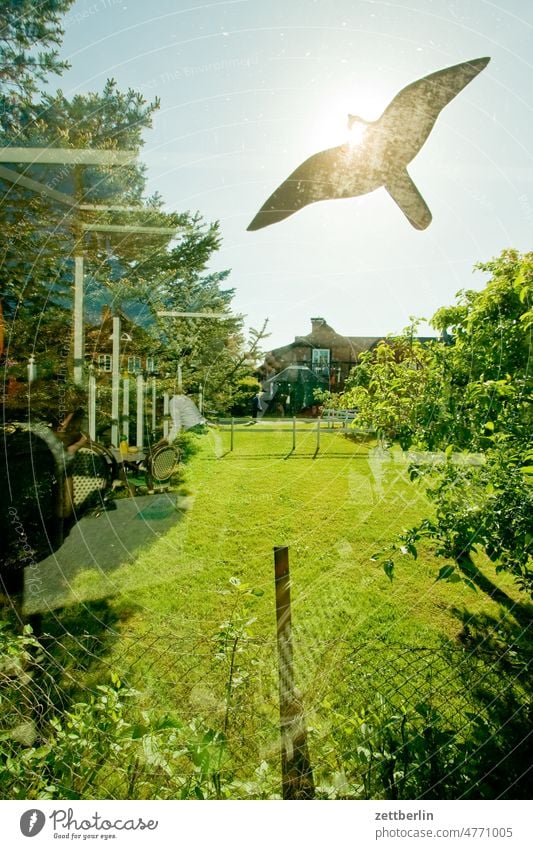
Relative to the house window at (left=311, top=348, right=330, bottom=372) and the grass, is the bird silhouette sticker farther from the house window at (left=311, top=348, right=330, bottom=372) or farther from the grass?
the grass

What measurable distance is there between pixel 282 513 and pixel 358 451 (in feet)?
0.97

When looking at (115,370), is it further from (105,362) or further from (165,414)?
Answer: (165,414)

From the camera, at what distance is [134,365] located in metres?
0.94

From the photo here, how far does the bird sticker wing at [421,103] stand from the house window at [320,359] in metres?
0.50

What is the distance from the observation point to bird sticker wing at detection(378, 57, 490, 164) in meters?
0.88

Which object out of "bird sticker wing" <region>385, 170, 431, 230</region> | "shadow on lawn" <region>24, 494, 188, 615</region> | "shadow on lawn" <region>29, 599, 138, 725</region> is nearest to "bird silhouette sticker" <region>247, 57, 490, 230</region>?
"bird sticker wing" <region>385, 170, 431, 230</region>

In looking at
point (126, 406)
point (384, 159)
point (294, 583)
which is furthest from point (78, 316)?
point (294, 583)

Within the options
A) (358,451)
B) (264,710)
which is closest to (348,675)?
(264,710)

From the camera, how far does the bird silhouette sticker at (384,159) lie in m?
0.88

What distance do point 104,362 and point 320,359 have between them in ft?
1.73

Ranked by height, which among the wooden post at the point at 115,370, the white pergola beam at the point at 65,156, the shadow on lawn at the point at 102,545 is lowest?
the shadow on lawn at the point at 102,545

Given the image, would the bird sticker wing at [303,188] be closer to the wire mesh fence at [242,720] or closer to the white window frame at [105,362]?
the white window frame at [105,362]

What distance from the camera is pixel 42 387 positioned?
0.95 metres

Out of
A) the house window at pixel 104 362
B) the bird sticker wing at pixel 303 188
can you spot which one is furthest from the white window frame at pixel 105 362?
the bird sticker wing at pixel 303 188
